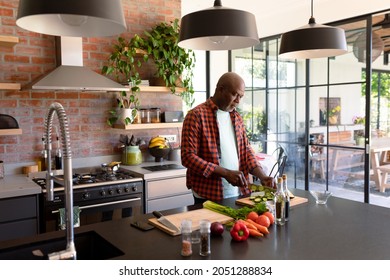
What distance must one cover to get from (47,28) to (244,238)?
3.83ft

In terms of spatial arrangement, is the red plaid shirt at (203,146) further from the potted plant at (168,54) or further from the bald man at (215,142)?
the potted plant at (168,54)

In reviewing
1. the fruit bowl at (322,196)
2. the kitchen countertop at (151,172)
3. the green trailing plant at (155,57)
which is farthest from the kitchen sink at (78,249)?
the green trailing plant at (155,57)

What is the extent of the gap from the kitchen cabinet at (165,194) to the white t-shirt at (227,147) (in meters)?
1.10

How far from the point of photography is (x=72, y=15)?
1322 millimetres

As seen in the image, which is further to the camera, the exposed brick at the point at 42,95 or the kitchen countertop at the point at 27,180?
the exposed brick at the point at 42,95

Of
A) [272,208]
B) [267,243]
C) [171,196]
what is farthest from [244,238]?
[171,196]

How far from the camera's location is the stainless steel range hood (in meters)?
3.11

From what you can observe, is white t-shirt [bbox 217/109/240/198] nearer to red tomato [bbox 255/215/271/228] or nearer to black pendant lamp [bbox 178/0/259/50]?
red tomato [bbox 255/215/271/228]

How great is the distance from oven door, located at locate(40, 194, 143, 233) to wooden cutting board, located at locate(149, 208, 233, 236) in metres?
1.17

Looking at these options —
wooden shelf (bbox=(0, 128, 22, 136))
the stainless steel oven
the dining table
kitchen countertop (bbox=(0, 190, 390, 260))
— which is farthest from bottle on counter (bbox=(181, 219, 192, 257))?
the dining table

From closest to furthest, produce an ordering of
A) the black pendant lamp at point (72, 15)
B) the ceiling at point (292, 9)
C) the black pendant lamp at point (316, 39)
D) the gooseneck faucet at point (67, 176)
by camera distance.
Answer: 1. the black pendant lamp at point (72, 15)
2. the gooseneck faucet at point (67, 176)
3. the black pendant lamp at point (316, 39)
4. the ceiling at point (292, 9)

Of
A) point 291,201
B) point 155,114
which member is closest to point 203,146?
point 291,201

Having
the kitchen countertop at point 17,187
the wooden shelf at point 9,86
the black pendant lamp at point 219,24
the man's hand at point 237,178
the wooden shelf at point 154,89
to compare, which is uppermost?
the black pendant lamp at point 219,24

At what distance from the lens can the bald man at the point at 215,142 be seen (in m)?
2.44
